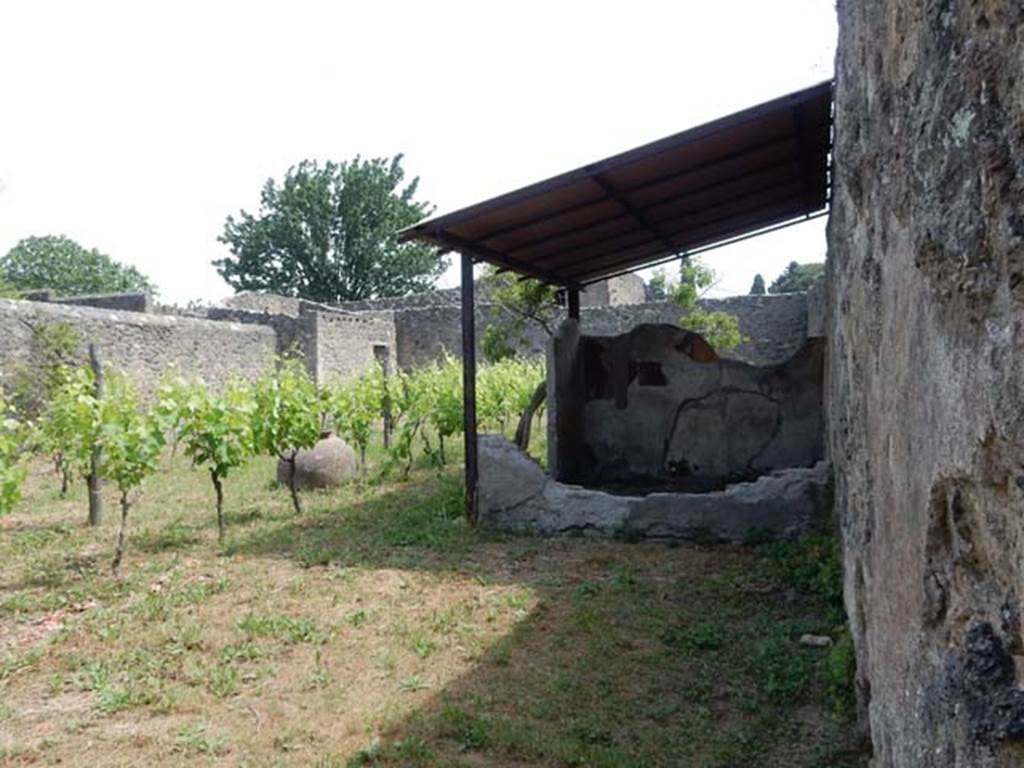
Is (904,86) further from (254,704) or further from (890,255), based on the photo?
(254,704)

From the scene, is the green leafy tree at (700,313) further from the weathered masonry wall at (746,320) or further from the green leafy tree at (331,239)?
the green leafy tree at (331,239)

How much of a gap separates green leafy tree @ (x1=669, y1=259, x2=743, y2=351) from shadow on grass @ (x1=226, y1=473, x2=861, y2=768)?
9.39 metres

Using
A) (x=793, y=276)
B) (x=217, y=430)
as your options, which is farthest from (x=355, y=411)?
(x=793, y=276)

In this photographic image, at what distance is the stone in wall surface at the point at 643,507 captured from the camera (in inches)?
270

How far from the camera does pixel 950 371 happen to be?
1203 millimetres

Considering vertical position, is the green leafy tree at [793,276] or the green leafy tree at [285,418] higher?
the green leafy tree at [793,276]

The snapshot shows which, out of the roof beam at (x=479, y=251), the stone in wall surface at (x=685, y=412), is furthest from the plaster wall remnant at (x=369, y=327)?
the roof beam at (x=479, y=251)

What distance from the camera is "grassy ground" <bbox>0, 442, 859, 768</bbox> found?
144 inches

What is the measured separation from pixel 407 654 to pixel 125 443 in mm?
3473

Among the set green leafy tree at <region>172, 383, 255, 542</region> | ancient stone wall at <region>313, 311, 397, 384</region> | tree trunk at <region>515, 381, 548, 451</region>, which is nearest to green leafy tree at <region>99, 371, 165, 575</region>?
green leafy tree at <region>172, 383, 255, 542</region>

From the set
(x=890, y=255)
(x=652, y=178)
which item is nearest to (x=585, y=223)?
(x=652, y=178)

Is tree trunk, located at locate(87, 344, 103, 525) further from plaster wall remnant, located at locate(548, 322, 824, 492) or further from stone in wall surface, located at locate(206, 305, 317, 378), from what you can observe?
stone in wall surface, located at locate(206, 305, 317, 378)

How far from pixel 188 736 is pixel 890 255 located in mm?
3540

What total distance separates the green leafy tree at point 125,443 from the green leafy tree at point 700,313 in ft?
34.0
